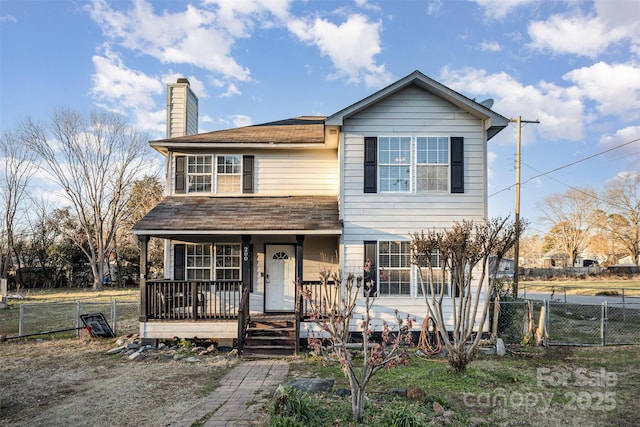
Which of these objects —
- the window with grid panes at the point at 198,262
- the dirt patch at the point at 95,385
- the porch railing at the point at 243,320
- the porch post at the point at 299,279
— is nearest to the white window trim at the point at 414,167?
the porch post at the point at 299,279

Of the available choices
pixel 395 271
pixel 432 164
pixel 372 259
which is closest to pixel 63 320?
pixel 372 259

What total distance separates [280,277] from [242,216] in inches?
88.9

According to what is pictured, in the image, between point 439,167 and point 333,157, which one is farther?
point 333,157

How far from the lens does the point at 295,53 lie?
14531 millimetres

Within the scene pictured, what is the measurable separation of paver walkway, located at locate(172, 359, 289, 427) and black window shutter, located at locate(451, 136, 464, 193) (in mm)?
5942

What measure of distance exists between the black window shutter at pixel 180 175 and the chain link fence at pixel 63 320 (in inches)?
150

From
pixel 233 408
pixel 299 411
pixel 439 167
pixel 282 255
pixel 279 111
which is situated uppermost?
pixel 279 111

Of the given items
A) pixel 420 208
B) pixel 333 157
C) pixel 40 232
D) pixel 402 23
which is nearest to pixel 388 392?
pixel 420 208

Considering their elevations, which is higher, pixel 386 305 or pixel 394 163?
pixel 394 163

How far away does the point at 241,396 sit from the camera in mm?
6477

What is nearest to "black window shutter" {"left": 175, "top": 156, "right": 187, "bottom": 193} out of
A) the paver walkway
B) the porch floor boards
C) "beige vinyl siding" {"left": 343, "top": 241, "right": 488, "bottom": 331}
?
the porch floor boards

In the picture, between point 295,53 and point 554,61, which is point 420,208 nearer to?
point 295,53

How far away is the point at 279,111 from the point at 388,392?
615 inches

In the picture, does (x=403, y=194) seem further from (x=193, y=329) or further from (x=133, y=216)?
(x=133, y=216)
